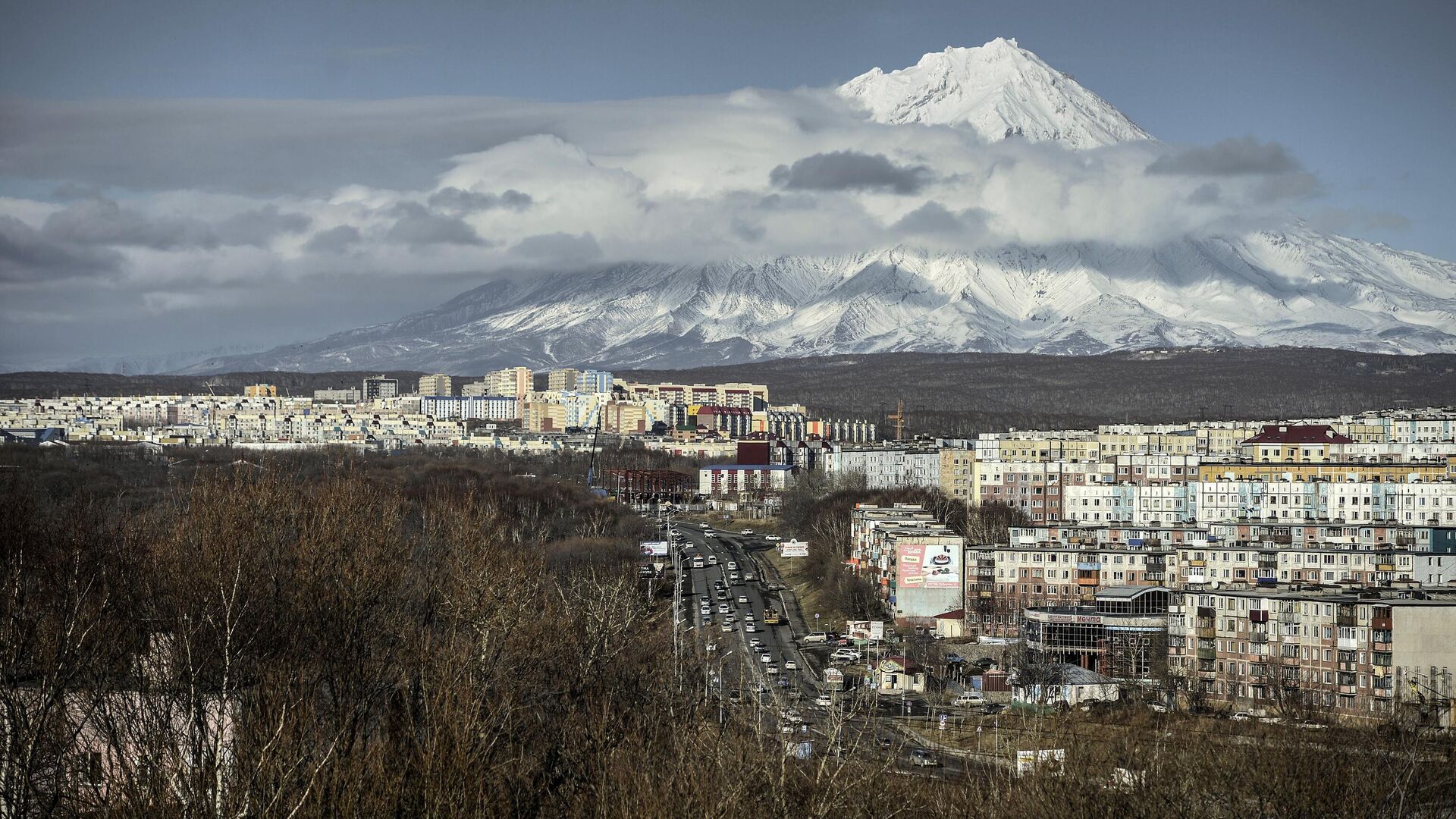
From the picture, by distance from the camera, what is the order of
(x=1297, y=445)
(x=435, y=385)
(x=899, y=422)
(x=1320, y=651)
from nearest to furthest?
(x=1320, y=651)
(x=1297, y=445)
(x=899, y=422)
(x=435, y=385)

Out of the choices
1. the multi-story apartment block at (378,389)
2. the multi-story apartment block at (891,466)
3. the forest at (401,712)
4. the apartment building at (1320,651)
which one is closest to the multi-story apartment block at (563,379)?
the multi-story apartment block at (378,389)

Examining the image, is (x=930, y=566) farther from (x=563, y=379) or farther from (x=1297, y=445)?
(x=563, y=379)

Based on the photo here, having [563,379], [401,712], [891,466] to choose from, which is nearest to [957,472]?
[891,466]

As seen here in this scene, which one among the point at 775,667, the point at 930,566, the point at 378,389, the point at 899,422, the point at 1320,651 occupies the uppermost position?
the point at 378,389

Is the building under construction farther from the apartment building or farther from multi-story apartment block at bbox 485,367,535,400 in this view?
multi-story apartment block at bbox 485,367,535,400

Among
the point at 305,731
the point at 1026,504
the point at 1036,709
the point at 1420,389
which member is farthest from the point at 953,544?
the point at 1420,389

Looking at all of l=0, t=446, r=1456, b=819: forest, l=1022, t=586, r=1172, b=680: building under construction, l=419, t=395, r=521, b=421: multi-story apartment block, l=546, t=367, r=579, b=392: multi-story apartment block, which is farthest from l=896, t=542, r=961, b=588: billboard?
l=546, t=367, r=579, b=392: multi-story apartment block

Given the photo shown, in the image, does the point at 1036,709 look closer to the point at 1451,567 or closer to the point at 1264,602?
the point at 1264,602
